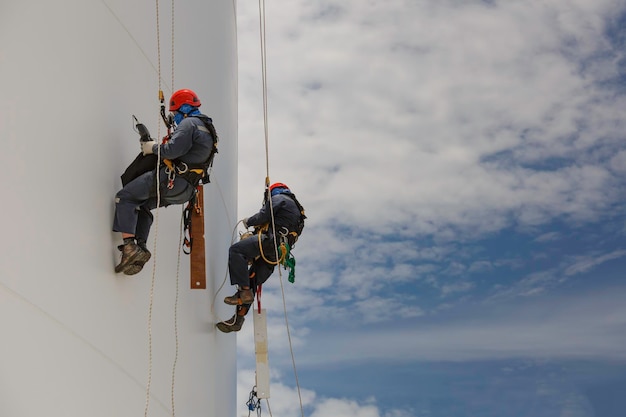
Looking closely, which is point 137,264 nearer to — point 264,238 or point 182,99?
point 182,99

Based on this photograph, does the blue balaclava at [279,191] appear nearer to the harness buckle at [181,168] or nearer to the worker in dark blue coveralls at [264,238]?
the worker in dark blue coveralls at [264,238]

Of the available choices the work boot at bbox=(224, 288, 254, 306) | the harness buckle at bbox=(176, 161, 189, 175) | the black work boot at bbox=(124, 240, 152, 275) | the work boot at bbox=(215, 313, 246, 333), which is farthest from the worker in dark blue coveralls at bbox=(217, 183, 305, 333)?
the black work boot at bbox=(124, 240, 152, 275)

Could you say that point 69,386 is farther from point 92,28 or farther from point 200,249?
point 200,249

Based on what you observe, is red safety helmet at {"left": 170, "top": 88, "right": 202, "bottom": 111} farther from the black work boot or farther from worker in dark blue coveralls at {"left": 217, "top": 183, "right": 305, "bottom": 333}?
worker in dark blue coveralls at {"left": 217, "top": 183, "right": 305, "bottom": 333}

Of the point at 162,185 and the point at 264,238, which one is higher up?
the point at 264,238

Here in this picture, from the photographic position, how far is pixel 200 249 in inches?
257

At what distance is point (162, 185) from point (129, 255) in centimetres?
71

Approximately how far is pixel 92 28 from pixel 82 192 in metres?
0.98

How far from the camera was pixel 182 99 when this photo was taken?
5.36 m

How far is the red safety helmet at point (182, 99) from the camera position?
5.37 m

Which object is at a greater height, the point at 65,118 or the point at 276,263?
the point at 276,263

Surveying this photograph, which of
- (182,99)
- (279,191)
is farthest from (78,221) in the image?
(279,191)

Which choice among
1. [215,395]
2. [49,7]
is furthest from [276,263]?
[49,7]

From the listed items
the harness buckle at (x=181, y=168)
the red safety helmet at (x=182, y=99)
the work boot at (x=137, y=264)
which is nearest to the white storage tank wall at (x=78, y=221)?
the work boot at (x=137, y=264)
